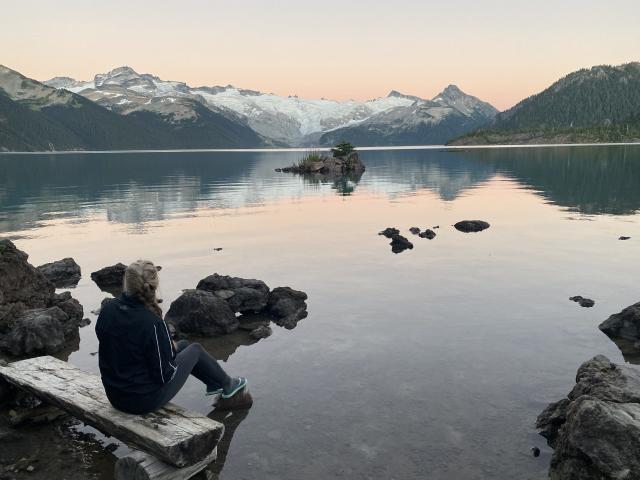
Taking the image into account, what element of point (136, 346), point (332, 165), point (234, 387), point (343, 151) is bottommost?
point (332, 165)

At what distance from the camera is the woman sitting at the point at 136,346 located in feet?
31.2

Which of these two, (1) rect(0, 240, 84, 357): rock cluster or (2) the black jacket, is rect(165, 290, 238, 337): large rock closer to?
(1) rect(0, 240, 84, 357): rock cluster

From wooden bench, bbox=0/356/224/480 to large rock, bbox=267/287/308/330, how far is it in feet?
25.8

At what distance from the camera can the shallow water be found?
1031 cm

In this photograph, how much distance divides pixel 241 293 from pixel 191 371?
26.5ft

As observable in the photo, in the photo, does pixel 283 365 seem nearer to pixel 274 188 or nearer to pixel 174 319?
pixel 174 319

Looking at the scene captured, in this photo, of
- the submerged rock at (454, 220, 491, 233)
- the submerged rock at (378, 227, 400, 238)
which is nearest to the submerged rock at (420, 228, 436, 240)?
the submerged rock at (378, 227, 400, 238)

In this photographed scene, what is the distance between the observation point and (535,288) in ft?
69.6

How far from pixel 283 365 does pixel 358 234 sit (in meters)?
22.4

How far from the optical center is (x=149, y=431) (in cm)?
902

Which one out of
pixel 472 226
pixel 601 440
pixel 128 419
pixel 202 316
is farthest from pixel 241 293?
pixel 472 226

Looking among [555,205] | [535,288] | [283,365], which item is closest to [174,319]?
[283,365]

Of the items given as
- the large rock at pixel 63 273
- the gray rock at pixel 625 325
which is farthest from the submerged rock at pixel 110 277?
the gray rock at pixel 625 325

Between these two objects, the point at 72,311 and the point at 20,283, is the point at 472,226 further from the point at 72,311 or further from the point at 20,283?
the point at 20,283
